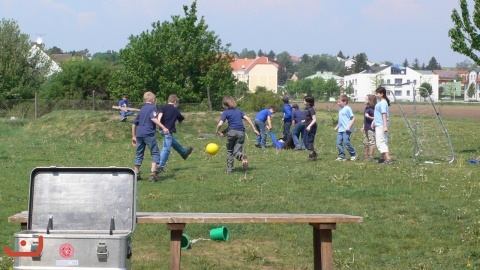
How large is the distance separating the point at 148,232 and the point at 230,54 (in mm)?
41835

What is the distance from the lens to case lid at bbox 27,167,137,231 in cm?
668

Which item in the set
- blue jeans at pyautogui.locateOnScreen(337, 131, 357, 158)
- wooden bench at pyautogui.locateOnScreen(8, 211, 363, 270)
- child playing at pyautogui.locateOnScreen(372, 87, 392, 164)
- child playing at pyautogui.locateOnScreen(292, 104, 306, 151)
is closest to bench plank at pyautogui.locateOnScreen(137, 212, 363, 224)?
wooden bench at pyautogui.locateOnScreen(8, 211, 363, 270)

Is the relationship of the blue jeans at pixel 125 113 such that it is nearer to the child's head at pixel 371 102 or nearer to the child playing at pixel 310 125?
the child playing at pixel 310 125

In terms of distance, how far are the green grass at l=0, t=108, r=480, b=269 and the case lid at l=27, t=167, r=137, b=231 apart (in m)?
2.05

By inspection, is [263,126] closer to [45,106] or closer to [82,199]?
[82,199]

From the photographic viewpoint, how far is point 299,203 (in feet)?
41.8

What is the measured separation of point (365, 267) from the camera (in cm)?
878

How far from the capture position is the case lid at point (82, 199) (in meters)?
6.68

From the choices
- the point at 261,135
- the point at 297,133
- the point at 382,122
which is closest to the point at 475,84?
the point at 261,135

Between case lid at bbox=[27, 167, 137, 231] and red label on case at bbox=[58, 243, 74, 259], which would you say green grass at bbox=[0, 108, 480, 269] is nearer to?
case lid at bbox=[27, 167, 137, 231]

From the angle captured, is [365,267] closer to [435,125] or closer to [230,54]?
[435,125]

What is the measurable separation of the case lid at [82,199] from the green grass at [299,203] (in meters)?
2.05

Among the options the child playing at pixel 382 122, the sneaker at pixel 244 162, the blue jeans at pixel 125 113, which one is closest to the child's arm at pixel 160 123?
the sneaker at pixel 244 162

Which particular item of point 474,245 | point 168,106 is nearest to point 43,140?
point 168,106
